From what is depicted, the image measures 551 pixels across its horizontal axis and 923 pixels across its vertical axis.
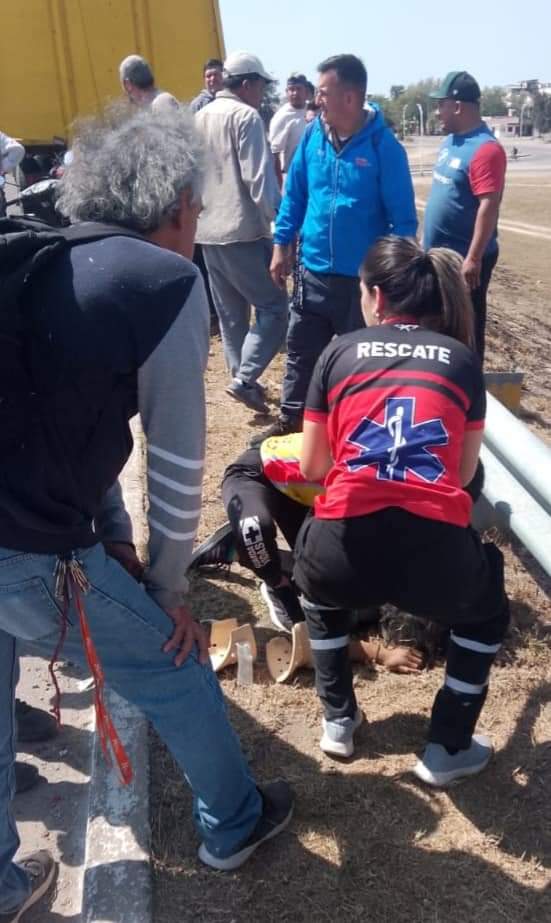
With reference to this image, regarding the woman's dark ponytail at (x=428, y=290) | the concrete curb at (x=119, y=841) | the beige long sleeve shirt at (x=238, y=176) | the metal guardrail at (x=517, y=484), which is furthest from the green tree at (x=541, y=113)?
the concrete curb at (x=119, y=841)

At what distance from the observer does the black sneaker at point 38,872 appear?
2318 millimetres

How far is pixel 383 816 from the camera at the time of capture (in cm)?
262

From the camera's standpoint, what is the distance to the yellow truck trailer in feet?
29.7

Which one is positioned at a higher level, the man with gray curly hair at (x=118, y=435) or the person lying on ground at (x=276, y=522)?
the man with gray curly hair at (x=118, y=435)

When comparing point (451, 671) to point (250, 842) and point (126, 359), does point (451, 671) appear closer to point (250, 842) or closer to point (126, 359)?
point (250, 842)

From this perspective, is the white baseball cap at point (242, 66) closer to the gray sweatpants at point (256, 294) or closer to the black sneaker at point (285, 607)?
the gray sweatpants at point (256, 294)

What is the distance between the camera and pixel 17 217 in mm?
1909

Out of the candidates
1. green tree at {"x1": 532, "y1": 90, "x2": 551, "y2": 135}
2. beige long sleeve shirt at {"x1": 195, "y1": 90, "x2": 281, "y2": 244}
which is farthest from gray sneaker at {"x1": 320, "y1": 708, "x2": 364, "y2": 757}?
green tree at {"x1": 532, "y1": 90, "x2": 551, "y2": 135}

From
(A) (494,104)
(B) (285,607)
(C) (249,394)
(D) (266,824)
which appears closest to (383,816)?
(D) (266,824)

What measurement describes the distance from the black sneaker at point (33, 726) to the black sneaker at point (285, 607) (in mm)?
974

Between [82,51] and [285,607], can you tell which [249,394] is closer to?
[285,607]

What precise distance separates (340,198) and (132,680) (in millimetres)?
3173

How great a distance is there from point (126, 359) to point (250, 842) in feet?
4.62

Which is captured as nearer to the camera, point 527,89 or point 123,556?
point 123,556
